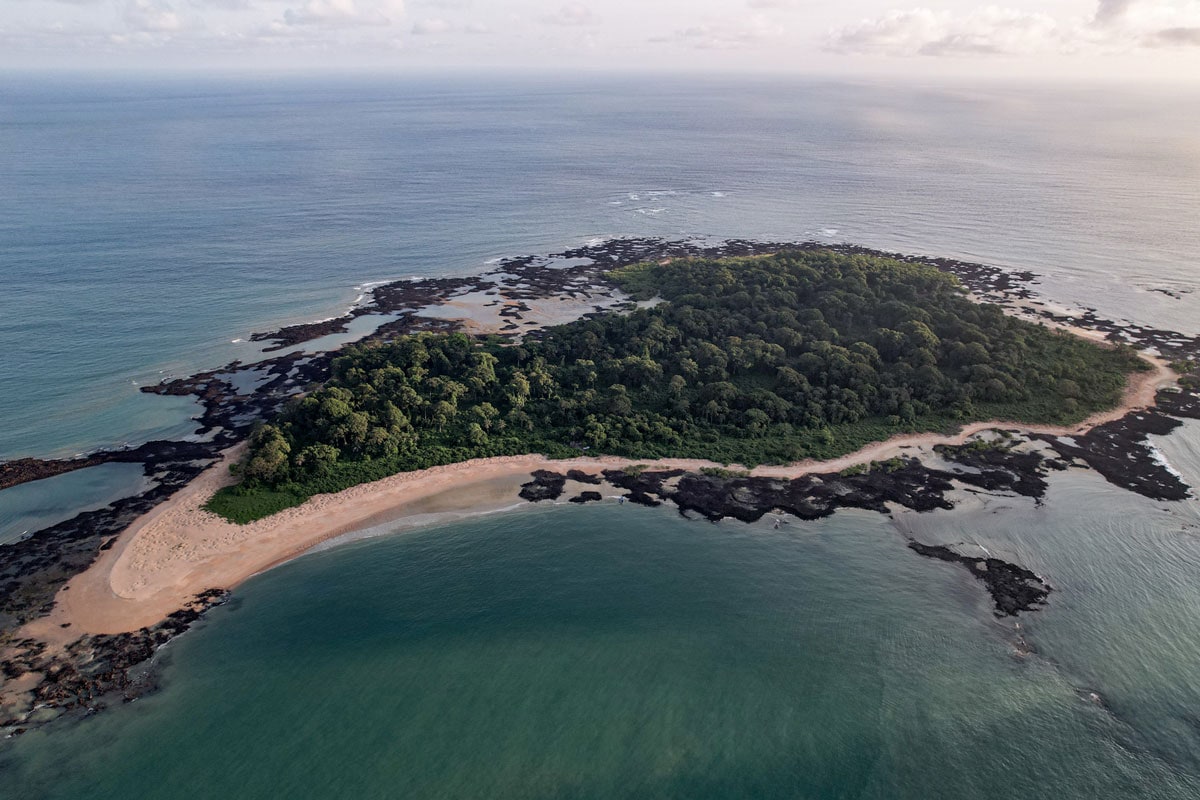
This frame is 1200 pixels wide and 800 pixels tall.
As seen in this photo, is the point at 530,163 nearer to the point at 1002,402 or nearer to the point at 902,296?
the point at 902,296

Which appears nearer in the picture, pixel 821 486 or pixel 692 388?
pixel 821 486

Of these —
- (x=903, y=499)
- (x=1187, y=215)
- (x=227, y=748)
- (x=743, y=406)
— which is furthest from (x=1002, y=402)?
(x=1187, y=215)

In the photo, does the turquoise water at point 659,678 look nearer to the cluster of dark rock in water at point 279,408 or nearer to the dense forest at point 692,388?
the cluster of dark rock in water at point 279,408

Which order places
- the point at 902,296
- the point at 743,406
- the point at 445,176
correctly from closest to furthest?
1. the point at 743,406
2. the point at 902,296
3. the point at 445,176

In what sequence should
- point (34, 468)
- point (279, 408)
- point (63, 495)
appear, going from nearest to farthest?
1. point (63, 495)
2. point (34, 468)
3. point (279, 408)

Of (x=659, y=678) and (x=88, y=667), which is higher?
(x=88, y=667)

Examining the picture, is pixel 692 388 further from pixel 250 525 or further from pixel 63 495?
pixel 63 495

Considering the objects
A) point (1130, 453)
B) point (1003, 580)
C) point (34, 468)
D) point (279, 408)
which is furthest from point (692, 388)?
point (34, 468)
